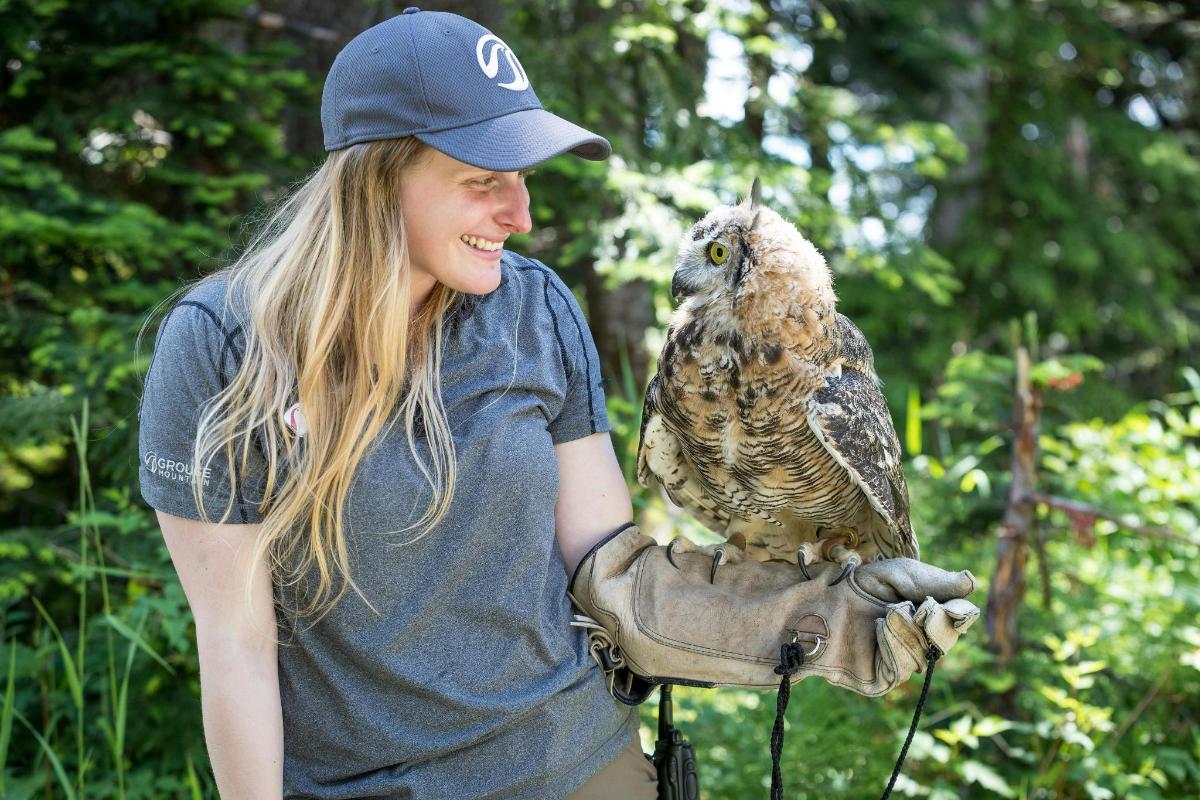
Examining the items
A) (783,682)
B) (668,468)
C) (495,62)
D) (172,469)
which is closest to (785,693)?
(783,682)

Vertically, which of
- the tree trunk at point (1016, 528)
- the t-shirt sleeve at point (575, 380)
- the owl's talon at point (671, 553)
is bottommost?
the tree trunk at point (1016, 528)

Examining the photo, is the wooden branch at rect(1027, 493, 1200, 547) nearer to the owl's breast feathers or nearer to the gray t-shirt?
the owl's breast feathers

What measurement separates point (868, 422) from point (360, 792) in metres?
1.31

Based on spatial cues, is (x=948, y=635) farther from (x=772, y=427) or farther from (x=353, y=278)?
(x=353, y=278)

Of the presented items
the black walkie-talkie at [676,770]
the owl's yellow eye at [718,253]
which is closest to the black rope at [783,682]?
the black walkie-talkie at [676,770]

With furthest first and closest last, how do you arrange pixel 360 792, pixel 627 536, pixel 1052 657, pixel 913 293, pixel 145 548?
1. pixel 913 293
2. pixel 1052 657
3. pixel 145 548
4. pixel 627 536
5. pixel 360 792

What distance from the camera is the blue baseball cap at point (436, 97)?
4.83ft

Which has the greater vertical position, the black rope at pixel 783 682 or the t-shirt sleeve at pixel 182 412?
the t-shirt sleeve at pixel 182 412

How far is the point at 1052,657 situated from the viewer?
10.8 feet

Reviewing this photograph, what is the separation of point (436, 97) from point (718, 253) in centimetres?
82

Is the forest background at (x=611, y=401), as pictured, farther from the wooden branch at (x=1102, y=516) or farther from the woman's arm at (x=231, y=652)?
the woman's arm at (x=231, y=652)

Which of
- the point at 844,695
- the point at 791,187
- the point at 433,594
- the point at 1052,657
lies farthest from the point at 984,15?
the point at 433,594

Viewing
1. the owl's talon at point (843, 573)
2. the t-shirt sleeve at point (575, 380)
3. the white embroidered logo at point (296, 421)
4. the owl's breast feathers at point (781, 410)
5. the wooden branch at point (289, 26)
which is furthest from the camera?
the wooden branch at point (289, 26)

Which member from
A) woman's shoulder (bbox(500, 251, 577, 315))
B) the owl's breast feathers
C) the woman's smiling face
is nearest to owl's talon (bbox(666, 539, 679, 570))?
the owl's breast feathers
